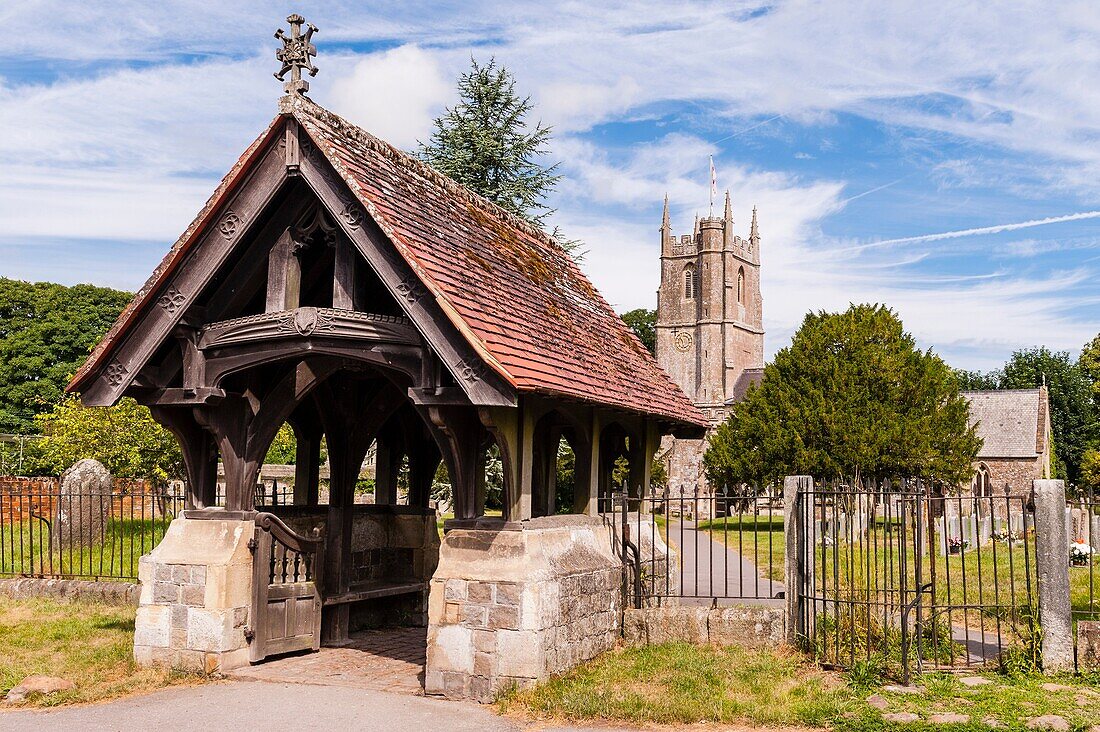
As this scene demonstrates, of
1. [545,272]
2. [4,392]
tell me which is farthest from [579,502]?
[4,392]

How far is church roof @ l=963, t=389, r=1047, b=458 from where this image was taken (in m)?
54.8

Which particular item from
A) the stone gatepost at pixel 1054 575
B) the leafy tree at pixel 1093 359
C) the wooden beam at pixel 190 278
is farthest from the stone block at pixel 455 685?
the leafy tree at pixel 1093 359

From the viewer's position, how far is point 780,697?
28.3 ft

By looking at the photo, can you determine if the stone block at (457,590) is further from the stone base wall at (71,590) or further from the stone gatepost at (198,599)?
the stone base wall at (71,590)

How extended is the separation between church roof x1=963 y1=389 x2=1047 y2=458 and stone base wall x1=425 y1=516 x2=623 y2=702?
50214 mm

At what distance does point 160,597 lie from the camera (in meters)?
9.80

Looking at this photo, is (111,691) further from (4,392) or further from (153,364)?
(4,392)

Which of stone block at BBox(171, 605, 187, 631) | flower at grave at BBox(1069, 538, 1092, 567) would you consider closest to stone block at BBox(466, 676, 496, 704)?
stone block at BBox(171, 605, 187, 631)

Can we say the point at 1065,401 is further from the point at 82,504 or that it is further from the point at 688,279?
the point at 82,504

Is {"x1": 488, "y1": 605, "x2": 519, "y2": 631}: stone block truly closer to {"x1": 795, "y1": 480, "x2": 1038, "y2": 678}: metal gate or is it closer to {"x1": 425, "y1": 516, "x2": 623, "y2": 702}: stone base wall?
{"x1": 425, "y1": 516, "x2": 623, "y2": 702}: stone base wall

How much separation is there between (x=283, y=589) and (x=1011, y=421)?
54.6 m

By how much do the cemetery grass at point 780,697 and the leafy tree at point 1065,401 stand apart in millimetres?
68242

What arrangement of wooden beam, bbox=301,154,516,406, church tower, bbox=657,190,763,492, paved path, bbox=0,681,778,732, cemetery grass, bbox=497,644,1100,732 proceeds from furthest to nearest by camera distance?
church tower, bbox=657,190,763,492 → wooden beam, bbox=301,154,516,406 → cemetery grass, bbox=497,644,1100,732 → paved path, bbox=0,681,778,732

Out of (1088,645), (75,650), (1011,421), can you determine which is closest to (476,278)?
(75,650)
